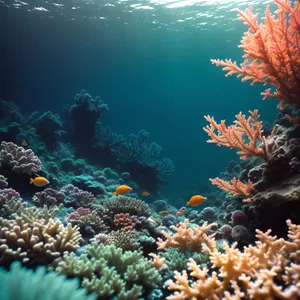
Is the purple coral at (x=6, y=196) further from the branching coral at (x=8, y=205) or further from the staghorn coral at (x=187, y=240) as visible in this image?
the staghorn coral at (x=187, y=240)

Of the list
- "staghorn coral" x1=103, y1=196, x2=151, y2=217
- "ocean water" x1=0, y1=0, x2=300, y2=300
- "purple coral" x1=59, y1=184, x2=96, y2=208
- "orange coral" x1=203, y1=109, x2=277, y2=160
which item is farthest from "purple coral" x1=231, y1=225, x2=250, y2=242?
"purple coral" x1=59, y1=184, x2=96, y2=208

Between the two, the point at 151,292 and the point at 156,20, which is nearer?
the point at 151,292

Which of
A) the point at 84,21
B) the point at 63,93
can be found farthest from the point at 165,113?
the point at 84,21

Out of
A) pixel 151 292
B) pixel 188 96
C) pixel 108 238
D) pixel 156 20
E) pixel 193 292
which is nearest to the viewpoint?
pixel 193 292

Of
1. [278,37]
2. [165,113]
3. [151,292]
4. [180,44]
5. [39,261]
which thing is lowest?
[151,292]

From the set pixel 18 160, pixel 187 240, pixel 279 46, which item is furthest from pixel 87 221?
pixel 279 46

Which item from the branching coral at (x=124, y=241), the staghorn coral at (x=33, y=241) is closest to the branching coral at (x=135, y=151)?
the branching coral at (x=124, y=241)

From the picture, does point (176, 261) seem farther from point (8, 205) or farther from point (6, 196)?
point (6, 196)

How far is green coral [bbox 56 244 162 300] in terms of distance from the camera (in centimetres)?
255

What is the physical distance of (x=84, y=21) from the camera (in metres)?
24.0

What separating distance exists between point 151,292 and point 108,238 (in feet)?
4.86

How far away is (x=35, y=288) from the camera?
7.18 feet

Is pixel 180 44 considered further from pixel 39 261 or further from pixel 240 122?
pixel 39 261

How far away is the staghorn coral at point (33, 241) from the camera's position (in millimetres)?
3021
